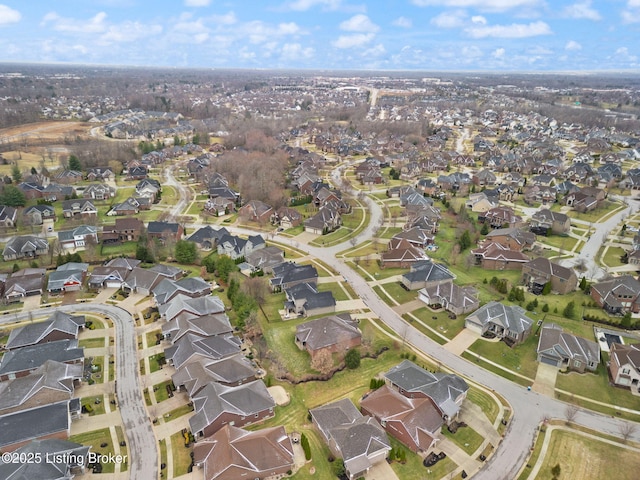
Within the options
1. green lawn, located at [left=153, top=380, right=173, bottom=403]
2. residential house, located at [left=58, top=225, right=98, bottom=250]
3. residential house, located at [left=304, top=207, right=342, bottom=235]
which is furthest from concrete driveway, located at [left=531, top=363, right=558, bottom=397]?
residential house, located at [left=58, top=225, right=98, bottom=250]

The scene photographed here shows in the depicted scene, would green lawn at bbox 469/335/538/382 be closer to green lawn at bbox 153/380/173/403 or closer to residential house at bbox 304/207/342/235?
green lawn at bbox 153/380/173/403

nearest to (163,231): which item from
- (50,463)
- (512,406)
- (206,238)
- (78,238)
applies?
(206,238)

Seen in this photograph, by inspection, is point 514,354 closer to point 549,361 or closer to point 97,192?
point 549,361

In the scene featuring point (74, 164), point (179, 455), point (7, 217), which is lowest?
point (179, 455)

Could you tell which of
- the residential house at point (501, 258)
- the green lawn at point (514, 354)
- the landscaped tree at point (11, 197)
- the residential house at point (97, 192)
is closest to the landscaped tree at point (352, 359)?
the green lawn at point (514, 354)

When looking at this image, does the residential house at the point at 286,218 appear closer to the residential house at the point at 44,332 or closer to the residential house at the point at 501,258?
the residential house at the point at 501,258

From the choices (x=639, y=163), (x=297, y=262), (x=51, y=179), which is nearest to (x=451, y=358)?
(x=297, y=262)
